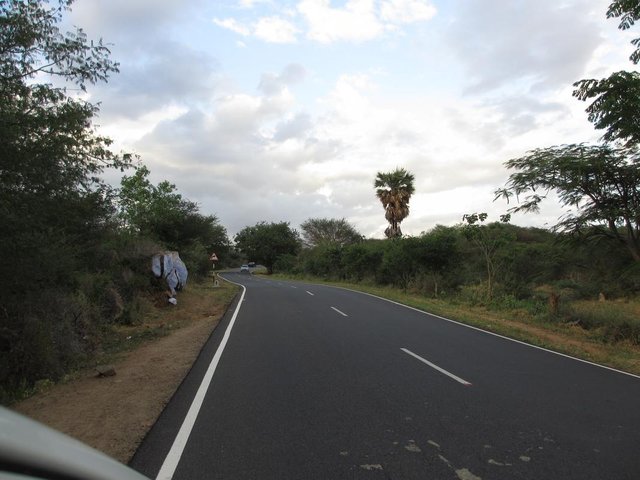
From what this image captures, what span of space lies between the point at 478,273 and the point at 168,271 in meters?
17.9

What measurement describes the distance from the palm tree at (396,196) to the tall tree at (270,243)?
41026 millimetres

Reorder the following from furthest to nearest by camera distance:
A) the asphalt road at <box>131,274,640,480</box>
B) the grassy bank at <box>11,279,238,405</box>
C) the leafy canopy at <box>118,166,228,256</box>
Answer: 1. the leafy canopy at <box>118,166,228,256</box>
2. the grassy bank at <box>11,279,238,405</box>
3. the asphalt road at <box>131,274,640,480</box>

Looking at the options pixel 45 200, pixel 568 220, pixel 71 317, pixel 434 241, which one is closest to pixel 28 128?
Result: pixel 45 200

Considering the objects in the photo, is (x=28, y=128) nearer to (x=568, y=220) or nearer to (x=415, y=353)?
(x=415, y=353)

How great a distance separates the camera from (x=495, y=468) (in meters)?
4.83

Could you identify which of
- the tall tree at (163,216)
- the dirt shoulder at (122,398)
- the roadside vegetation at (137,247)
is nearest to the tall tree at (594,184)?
the roadside vegetation at (137,247)

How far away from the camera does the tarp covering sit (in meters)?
20.9

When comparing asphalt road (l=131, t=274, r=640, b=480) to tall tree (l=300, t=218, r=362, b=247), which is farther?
tall tree (l=300, t=218, r=362, b=247)

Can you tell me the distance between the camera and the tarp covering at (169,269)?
68.5 feet

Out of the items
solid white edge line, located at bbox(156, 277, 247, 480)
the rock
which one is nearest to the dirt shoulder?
the rock

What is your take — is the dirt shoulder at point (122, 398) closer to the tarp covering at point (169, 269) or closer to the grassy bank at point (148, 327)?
the grassy bank at point (148, 327)

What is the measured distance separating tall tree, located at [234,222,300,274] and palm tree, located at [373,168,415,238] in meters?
41.0

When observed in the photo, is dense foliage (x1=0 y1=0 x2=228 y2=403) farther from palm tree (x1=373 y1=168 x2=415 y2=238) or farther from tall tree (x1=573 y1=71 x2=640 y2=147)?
palm tree (x1=373 y1=168 x2=415 y2=238)

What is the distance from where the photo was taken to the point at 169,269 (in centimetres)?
2158
